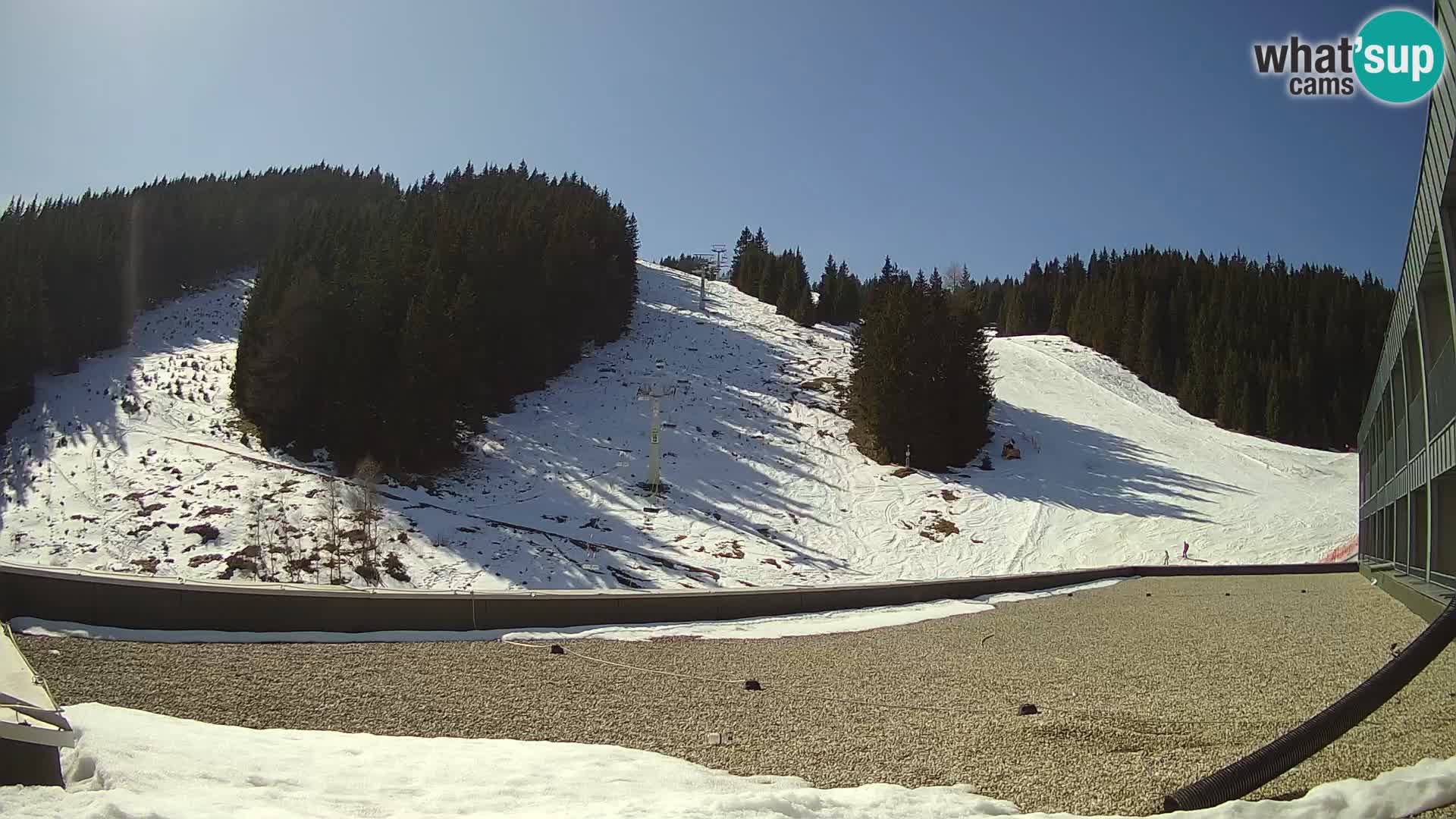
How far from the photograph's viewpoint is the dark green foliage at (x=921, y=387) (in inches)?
1337

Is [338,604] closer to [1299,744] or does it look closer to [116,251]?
[1299,744]

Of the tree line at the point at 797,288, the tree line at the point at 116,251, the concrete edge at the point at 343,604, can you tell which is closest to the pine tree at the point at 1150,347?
the tree line at the point at 797,288

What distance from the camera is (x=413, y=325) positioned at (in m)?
30.4

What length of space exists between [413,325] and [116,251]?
123 ft

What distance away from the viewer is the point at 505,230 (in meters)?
43.8

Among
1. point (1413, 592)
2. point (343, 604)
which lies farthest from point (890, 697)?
point (1413, 592)

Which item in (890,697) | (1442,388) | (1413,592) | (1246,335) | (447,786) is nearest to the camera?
(447,786)

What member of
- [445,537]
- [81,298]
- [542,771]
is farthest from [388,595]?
[81,298]

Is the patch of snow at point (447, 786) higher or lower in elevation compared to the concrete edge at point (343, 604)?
higher

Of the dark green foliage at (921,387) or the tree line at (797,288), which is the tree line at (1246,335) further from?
the tree line at (797,288)

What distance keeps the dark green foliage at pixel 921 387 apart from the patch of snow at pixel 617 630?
17.9 meters

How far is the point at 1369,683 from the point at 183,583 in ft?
34.4

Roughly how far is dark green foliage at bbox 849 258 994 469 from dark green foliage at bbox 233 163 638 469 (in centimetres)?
1577

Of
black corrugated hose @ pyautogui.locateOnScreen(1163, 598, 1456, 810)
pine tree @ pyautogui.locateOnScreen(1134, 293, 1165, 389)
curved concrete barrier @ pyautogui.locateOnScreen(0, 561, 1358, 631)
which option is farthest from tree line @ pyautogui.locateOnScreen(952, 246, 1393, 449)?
black corrugated hose @ pyautogui.locateOnScreen(1163, 598, 1456, 810)
